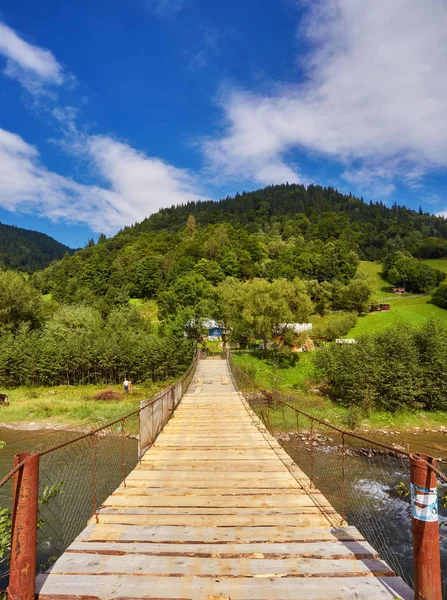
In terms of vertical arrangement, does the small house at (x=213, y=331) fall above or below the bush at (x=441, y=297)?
below

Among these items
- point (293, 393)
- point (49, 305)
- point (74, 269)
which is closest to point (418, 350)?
point (293, 393)

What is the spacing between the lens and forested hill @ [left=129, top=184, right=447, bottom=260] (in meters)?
93.7

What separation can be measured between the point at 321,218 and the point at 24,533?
116215mm

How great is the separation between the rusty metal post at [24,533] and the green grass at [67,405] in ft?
52.6

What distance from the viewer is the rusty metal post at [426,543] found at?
199 cm

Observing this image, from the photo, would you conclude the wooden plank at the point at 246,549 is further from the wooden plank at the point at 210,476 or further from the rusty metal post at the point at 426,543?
the wooden plank at the point at 210,476

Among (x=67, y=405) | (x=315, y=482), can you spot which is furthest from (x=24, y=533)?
(x=67, y=405)

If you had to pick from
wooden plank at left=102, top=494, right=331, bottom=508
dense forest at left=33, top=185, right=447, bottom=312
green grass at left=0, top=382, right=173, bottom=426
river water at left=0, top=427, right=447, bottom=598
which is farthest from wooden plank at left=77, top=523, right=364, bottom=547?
dense forest at left=33, top=185, right=447, bottom=312

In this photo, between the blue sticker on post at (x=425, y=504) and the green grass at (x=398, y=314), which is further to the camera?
the green grass at (x=398, y=314)

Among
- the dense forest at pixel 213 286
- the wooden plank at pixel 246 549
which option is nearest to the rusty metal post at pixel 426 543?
the wooden plank at pixel 246 549

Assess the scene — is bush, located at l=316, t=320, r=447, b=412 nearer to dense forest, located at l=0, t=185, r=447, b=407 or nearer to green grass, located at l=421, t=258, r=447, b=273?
dense forest, located at l=0, t=185, r=447, b=407

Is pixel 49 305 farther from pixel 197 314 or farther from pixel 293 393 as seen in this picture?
pixel 293 393

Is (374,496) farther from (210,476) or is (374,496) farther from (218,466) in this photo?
(210,476)

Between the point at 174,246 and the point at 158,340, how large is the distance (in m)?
58.8
